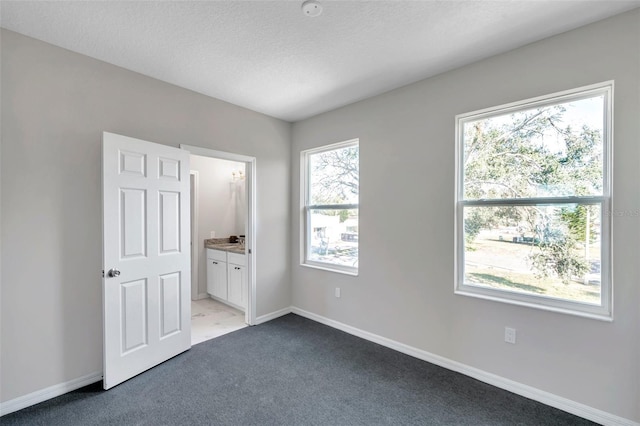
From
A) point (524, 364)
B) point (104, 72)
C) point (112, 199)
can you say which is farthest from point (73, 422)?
point (524, 364)

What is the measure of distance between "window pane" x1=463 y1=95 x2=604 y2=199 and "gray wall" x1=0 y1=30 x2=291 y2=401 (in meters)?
3.00

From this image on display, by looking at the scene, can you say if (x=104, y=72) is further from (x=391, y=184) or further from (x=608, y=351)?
(x=608, y=351)

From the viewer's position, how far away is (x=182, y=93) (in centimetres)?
290

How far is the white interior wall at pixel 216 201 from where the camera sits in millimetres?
4586

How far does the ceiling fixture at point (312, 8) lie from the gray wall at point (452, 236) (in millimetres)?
1368

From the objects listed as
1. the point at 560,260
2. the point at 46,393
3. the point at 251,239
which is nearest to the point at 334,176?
the point at 251,239

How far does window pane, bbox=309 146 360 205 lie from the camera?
11.2 ft

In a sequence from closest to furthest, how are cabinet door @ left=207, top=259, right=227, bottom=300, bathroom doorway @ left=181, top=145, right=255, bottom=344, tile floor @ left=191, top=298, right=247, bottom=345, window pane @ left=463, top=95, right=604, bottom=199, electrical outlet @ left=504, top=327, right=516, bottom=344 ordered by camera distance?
window pane @ left=463, top=95, right=604, bottom=199
electrical outlet @ left=504, top=327, right=516, bottom=344
tile floor @ left=191, top=298, right=247, bottom=345
bathroom doorway @ left=181, top=145, right=255, bottom=344
cabinet door @ left=207, top=259, right=227, bottom=300

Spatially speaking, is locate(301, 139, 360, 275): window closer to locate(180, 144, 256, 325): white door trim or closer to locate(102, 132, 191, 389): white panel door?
locate(180, 144, 256, 325): white door trim

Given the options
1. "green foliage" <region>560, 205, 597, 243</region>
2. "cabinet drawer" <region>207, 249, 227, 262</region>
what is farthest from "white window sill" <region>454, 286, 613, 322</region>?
"cabinet drawer" <region>207, 249, 227, 262</region>

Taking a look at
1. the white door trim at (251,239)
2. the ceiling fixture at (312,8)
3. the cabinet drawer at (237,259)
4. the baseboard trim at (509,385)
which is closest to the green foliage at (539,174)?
the baseboard trim at (509,385)

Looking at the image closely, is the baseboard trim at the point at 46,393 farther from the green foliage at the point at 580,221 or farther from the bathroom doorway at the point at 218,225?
the green foliage at the point at 580,221

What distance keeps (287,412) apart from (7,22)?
3296mm

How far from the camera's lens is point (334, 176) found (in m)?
3.64
